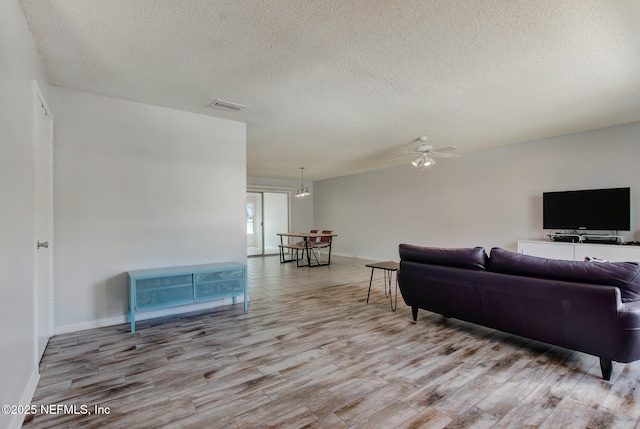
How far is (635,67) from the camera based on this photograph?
2.72m

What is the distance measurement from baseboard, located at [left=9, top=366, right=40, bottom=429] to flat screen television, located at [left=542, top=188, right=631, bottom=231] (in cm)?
644

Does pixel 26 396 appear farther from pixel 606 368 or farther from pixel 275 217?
pixel 275 217

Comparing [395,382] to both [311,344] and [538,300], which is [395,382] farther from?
[538,300]

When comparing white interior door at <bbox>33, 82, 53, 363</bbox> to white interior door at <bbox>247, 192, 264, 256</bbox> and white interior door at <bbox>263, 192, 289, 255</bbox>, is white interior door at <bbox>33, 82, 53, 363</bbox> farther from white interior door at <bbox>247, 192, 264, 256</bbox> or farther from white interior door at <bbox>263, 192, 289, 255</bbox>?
white interior door at <bbox>263, 192, 289, 255</bbox>

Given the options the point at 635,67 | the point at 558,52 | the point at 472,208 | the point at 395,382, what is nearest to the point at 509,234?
the point at 472,208

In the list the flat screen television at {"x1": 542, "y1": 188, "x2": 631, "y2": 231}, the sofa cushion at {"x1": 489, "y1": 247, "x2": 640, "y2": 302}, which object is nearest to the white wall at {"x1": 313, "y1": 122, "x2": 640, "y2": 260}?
the flat screen television at {"x1": 542, "y1": 188, "x2": 631, "y2": 231}

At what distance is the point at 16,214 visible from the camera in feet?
5.79

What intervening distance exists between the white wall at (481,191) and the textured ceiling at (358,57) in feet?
2.10

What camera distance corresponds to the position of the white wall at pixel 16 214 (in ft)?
5.16

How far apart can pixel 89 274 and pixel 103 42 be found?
2293 mm

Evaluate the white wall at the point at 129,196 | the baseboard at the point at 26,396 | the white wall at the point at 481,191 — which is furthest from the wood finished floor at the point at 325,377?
the white wall at the point at 481,191

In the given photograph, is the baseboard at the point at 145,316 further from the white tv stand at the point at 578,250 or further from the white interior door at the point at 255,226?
the white interior door at the point at 255,226

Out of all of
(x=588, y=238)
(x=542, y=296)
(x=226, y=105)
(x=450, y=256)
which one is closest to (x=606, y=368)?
(x=542, y=296)

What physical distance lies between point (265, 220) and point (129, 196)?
641cm
